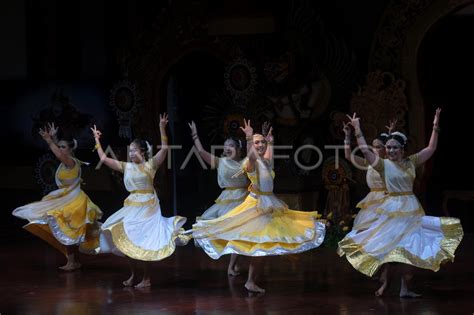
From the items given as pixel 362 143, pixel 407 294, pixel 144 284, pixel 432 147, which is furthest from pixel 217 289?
pixel 432 147

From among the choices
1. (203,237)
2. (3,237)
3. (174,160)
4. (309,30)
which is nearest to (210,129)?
(174,160)

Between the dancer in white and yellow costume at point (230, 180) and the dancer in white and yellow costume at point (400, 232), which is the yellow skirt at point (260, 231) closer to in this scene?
the dancer in white and yellow costume at point (400, 232)

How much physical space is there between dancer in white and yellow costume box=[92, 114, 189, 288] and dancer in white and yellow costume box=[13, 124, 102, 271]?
36.7 inches

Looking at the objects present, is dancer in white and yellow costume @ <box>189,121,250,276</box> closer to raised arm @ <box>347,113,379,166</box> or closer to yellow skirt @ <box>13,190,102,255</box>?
yellow skirt @ <box>13,190,102,255</box>

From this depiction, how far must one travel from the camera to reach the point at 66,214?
31.9ft

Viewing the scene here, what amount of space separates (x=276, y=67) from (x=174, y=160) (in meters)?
2.59

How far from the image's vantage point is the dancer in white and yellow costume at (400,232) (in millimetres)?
7641

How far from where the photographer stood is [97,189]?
44.0ft

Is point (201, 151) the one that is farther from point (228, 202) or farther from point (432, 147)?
point (432, 147)

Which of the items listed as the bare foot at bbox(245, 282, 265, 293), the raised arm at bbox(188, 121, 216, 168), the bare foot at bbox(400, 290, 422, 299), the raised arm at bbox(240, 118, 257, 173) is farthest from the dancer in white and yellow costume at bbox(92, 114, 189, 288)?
the bare foot at bbox(400, 290, 422, 299)

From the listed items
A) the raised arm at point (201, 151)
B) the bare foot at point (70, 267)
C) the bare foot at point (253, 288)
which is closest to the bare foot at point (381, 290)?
the bare foot at point (253, 288)

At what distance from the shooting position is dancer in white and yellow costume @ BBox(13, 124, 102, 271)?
9695 millimetres

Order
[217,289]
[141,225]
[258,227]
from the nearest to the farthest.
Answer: [258,227], [217,289], [141,225]

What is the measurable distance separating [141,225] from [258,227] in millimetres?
1082
